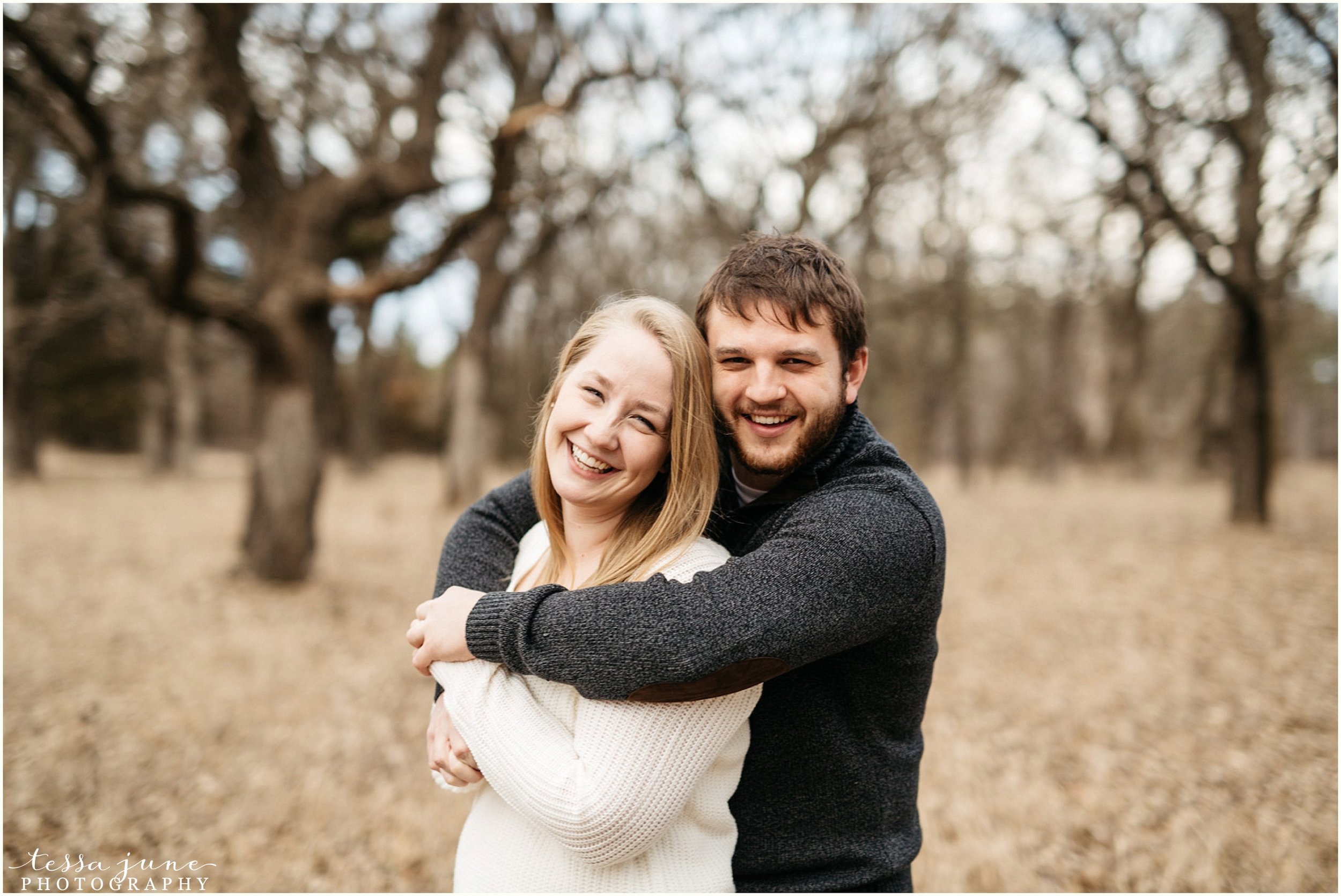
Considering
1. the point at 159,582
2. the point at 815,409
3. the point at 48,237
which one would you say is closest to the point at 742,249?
the point at 815,409

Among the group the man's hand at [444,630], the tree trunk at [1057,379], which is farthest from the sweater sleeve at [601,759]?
the tree trunk at [1057,379]

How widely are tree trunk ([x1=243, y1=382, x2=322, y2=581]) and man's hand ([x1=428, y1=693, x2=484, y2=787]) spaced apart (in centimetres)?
712

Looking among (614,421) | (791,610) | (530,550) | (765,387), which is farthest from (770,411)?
(530,550)

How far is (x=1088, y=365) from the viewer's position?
24.7 meters

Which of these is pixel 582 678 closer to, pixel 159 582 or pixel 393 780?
pixel 393 780

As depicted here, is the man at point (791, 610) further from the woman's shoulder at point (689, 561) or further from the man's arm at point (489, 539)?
the woman's shoulder at point (689, 561)

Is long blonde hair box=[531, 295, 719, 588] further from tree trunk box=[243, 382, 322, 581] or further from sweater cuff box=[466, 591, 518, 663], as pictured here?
tree trunk box=[243, 382, 322, 581]

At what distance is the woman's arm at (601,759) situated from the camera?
1456mm

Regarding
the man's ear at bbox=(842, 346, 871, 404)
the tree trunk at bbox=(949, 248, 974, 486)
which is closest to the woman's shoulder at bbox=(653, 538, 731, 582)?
the man's ear at bbox=(842, 346, 871, 404)

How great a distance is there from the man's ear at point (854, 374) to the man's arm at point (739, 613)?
335mm

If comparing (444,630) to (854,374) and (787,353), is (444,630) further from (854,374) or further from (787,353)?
(854,374)

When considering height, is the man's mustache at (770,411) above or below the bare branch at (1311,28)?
below

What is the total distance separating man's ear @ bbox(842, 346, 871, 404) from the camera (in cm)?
185

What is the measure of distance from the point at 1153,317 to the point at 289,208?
21293mm
